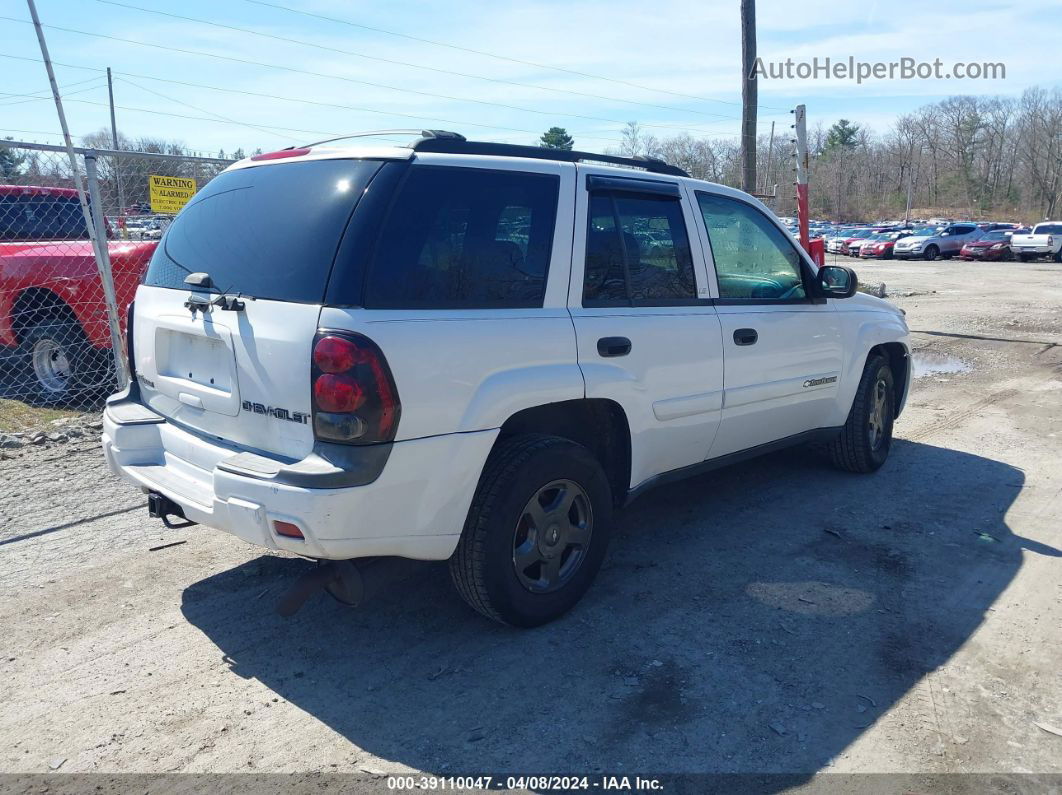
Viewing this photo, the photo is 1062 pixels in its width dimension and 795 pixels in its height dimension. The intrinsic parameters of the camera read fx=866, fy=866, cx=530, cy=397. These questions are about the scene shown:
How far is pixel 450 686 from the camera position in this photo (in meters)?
3.37

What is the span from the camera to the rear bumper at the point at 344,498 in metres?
3.06

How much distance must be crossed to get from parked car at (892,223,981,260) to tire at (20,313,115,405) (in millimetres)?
36845

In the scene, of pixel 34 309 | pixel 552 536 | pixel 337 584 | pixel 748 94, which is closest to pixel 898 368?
pixel 552 536

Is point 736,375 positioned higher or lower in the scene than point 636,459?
higher

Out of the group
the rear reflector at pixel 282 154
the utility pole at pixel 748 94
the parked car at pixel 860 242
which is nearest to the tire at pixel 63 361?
the rear reflector at pixel 282 154

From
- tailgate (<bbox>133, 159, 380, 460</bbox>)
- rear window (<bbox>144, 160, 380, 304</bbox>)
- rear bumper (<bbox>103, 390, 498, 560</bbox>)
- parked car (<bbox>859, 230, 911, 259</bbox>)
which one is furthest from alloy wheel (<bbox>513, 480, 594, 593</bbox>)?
parked car (<bbox>859, 230, 911, 259</bbox>)

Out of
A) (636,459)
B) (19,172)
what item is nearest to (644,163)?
(636,459)

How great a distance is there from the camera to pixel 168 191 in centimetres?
762

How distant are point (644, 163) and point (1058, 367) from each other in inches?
313

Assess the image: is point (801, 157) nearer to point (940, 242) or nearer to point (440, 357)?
point (440, 357)

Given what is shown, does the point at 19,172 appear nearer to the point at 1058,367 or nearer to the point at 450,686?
the point at 450,686

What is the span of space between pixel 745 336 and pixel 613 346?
3.67ft

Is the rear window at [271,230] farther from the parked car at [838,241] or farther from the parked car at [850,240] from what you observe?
the parked car at [838,241]

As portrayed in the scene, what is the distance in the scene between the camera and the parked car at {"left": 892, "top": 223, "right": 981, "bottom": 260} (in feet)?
123
